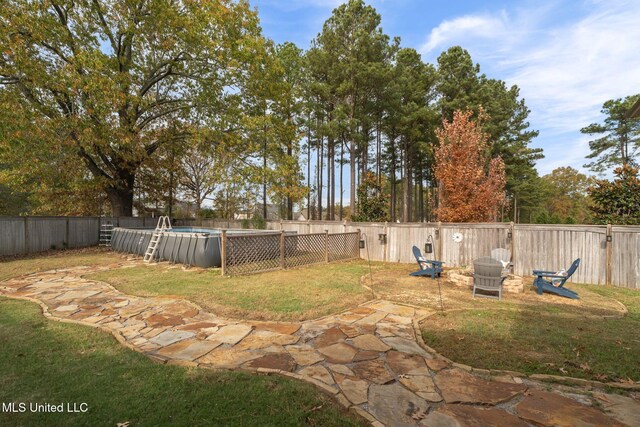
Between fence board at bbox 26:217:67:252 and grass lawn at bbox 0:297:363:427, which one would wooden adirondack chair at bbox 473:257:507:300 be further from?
fence board at bbox 26:217:67:252

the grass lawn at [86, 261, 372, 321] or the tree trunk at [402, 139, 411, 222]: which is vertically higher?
the tree trunk at [402, 139, 411, 222]

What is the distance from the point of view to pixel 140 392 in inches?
96.2

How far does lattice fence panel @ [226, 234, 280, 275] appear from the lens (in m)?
8.06

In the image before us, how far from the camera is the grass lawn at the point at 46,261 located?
26.8 feet

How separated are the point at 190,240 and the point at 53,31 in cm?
1032

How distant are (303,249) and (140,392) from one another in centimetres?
715

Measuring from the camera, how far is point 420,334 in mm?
3848

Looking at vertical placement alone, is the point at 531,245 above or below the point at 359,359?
above

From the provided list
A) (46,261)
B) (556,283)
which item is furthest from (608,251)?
(46,261)

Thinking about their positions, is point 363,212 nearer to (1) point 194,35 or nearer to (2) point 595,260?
(2) point 595,260

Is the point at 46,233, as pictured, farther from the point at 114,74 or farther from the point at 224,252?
the point at 224,252

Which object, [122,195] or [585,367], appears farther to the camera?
[122,195]

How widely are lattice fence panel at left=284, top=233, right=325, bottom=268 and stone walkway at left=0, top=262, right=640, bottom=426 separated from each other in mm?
4387

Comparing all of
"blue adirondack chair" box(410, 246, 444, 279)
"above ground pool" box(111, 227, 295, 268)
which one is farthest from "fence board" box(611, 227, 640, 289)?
"above ground pool" box(111, 227, 295, 268)
